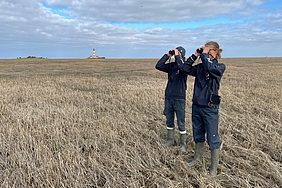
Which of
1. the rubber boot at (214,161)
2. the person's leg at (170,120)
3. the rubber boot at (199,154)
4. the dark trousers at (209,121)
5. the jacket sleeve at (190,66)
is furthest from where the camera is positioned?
the person's leg at (170,120)

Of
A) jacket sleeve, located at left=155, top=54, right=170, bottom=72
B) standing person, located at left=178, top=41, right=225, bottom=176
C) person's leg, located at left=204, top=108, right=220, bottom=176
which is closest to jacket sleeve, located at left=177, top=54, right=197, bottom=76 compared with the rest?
standing person, located at left=178, top=41, right=225, bottom=176

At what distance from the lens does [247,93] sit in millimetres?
10430

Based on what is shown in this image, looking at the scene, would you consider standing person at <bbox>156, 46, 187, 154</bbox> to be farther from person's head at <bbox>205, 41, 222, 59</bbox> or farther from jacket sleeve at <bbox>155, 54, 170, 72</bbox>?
person's head at <bbox>205, 41, 222, 59</bbox>

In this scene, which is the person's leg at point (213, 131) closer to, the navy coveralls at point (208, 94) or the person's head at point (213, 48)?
the navy coveralls at point (208, 94)

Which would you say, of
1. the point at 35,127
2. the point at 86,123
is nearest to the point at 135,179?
the point at 86,123

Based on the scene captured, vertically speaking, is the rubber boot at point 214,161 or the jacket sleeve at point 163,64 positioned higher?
the jacket sleeve at point 163,64

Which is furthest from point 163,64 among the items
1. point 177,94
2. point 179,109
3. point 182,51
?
point 179,109

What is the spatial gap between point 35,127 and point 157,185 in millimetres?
3732

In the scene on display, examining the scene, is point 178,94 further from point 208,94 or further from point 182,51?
point 208,94

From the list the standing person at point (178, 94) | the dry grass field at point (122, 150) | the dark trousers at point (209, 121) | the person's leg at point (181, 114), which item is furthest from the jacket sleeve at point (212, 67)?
the dry grass field at point (122, 150)

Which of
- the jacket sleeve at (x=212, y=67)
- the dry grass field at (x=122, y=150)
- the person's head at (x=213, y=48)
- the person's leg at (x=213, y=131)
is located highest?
the person's head at (x=213, y=48)

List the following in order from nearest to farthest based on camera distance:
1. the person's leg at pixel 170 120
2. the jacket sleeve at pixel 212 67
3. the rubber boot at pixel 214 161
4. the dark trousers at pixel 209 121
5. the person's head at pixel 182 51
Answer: the jacket sleeve at pixel 212 67 < the dark trousers at pixel 209 121 < the rubber boot at pixel 214 161 < the person's head at pixel 182 51 < the person's leg at pixel 170 120

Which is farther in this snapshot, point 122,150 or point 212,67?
point 122,150

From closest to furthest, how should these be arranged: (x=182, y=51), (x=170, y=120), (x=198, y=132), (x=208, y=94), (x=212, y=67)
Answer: (x=212, y=67) < (x=208, y=94) < (x=198, y=132) < (x=182, y=51) < (x=170, y=120)
